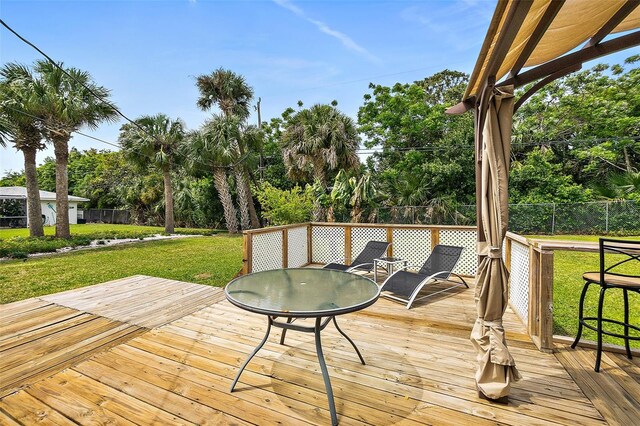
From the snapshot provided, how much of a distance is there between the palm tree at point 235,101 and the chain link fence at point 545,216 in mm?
6554

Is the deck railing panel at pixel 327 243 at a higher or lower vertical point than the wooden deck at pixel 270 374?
higher

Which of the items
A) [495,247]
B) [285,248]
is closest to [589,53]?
[495,247]

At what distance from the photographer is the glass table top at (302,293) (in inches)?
→ 80.1

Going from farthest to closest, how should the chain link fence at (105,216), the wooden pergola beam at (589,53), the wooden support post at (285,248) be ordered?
the chain link fence at (105,216) < the wooden support post at (285,248) < the wooden pergola beam at (589,53)

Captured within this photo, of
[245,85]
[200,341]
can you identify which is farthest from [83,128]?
[200,341]

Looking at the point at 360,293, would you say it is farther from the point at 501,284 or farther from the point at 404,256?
the point at 404,256

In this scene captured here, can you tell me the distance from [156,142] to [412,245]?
13.2 metres

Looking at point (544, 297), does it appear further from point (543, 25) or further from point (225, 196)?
point (225, 196)

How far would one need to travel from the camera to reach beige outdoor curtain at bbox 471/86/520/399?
2090 mm

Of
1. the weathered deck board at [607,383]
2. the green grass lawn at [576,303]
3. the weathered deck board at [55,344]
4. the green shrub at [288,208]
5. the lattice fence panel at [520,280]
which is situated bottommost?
the green grass lawn at [576,303]

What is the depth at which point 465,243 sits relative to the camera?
221 inches

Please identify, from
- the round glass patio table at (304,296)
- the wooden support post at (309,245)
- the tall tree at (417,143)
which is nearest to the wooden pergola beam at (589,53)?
the round glass patio table at (304,296)

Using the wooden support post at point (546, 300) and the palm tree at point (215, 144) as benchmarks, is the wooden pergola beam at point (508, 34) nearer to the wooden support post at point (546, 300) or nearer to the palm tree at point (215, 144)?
the wooden support post at point (546, 300)

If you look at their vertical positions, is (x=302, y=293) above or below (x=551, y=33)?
below
